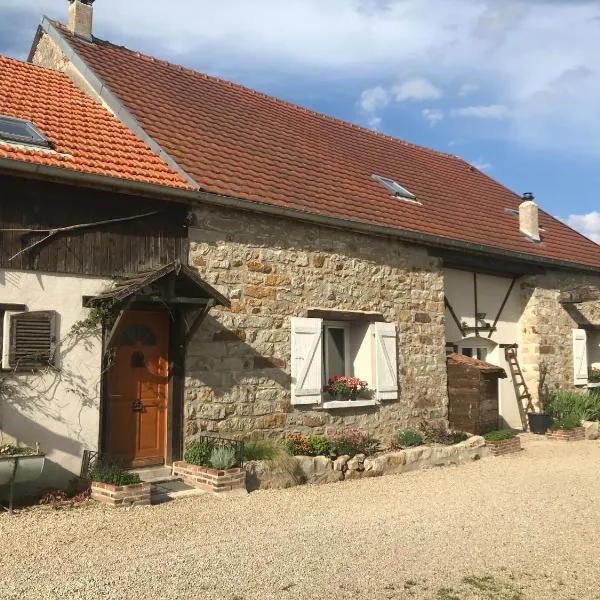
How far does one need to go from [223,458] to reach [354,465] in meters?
1.95

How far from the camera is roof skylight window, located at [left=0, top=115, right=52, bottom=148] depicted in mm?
7379

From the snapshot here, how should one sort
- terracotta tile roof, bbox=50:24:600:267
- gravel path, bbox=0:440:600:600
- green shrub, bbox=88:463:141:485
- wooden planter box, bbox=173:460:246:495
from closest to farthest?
gravel path, bbox=0:440:600:600
green shrub, bbox=88:463:141:485
wooden planter box, bbox=173:460:246:495
terracotta tile roof, bbox=50:24:600:267

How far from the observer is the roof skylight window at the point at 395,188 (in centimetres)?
1200

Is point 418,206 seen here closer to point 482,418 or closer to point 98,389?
point 482,418

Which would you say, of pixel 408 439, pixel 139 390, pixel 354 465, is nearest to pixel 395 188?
pixel 408 439

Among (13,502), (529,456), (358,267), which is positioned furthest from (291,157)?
(13,502)

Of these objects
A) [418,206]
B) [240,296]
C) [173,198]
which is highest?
[418,206]

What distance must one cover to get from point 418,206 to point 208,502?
Result: 7.20 metres

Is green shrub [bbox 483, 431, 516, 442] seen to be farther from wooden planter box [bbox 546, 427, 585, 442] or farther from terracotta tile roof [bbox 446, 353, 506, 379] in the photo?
wooden planter box [bbox 546, 427, 585, 442]

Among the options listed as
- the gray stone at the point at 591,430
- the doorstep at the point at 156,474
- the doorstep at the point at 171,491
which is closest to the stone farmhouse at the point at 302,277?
the doorstep at the point at 156,474

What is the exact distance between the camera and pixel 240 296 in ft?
27.7

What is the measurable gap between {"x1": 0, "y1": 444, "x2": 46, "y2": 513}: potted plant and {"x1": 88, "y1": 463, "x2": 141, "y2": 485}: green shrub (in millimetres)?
697

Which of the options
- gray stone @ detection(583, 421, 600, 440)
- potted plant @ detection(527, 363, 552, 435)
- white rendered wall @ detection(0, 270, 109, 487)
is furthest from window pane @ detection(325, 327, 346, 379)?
gray stone @ detection(583, 421, 600, 440)

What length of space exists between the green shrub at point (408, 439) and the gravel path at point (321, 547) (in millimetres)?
1938
